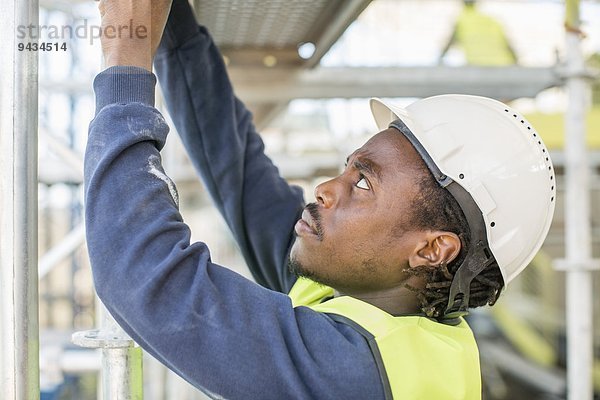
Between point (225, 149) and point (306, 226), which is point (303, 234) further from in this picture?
point (225, 149)

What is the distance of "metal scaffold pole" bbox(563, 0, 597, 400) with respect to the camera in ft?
8.35

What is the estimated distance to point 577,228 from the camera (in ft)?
8.45

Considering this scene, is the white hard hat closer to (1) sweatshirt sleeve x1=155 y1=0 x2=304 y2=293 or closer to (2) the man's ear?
(2) the man's ear

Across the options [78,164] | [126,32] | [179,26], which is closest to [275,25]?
[179,26]

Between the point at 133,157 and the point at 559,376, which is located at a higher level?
the point at 133,157

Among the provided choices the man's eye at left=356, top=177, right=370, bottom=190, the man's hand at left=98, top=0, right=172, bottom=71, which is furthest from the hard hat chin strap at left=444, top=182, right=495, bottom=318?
the man's hand at left=98, top=0, right=172, bottom=71

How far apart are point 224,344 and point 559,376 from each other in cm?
636

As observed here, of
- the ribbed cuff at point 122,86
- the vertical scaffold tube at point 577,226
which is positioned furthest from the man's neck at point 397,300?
the vertical scaffold tube at point 577,226

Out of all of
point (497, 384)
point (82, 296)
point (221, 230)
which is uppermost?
point (221, 230)

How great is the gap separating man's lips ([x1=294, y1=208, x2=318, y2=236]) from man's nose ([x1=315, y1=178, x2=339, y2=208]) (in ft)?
0.12

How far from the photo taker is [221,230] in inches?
245

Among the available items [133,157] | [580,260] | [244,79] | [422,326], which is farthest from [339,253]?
[580,260]

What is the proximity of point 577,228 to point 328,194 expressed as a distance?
4.35ft

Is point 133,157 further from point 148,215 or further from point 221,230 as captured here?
point 221,230
